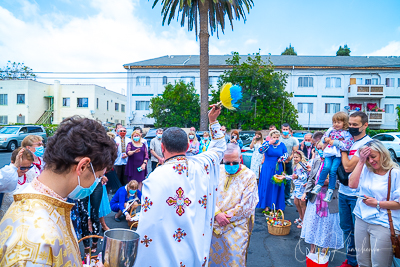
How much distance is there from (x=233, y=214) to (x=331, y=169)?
6.29 feet

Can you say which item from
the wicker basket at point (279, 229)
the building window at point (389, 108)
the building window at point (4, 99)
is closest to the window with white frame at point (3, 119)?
the building window at point (4, 99)

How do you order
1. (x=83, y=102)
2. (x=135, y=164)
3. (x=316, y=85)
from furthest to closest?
1. (x=83, y=102)
2. (x=316, y=85)
3. (x=135, y=164)

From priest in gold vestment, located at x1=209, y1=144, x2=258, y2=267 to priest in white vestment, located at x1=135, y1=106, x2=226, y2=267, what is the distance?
840mm

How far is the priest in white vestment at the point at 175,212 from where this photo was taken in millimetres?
2275

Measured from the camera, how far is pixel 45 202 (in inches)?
53.0

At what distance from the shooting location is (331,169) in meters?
4.22

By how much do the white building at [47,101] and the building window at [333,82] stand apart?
1145 inches

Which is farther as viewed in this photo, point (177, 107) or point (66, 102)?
point (66, 102)

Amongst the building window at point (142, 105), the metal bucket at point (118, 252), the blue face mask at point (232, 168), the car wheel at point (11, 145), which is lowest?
the car wheel at point (11, 145)

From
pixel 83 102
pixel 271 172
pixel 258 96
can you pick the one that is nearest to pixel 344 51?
pixel 258 96

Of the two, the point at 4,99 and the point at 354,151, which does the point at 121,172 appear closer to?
the point at 354,151

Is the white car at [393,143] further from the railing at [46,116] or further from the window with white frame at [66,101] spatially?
the railing at [46,116]

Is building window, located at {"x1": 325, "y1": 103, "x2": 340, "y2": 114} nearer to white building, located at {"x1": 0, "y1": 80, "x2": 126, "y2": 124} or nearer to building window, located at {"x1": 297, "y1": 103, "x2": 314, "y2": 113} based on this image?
building window, located at {"x1": 297, "y1": 103, "x2": 314, "y2": 113}

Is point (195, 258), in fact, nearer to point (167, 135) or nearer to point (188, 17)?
point (167, 135)
